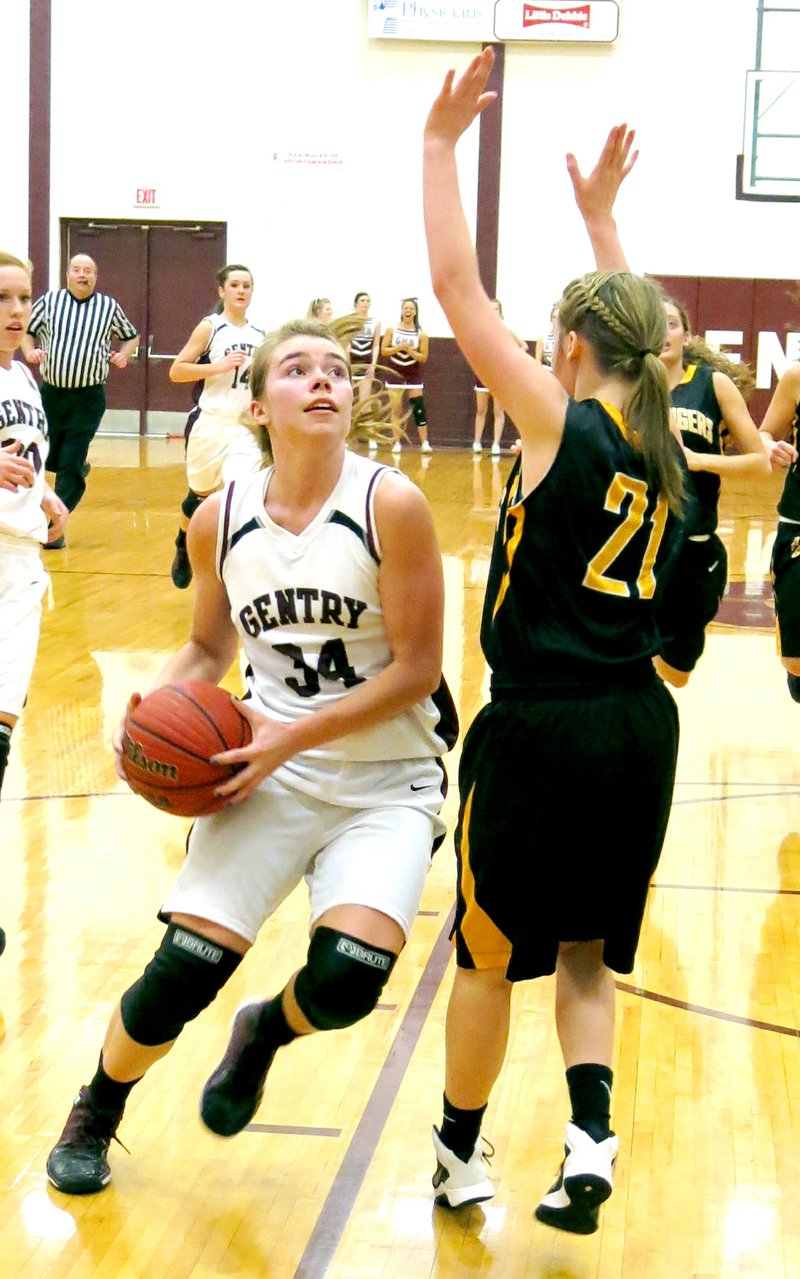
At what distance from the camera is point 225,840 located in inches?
114

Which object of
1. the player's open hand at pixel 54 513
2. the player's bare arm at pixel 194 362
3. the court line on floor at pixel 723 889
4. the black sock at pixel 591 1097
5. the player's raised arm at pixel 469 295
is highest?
the player's raised arm at pixel 469 295

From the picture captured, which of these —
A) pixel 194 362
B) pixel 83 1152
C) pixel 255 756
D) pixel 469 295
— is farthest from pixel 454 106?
pixel 194 362

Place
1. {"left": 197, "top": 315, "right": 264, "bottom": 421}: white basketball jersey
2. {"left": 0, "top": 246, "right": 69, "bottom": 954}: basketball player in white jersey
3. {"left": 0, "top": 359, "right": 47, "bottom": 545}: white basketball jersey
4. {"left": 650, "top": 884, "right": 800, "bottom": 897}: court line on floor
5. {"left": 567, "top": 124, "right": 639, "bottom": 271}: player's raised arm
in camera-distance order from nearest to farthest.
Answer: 1. {"left": 567, "top": 124, "right": 639, "bottom": 271}: player's raised arm
2. {"left": 0, "top": 246, "right": 69, "bottom": 954}: basketball player in white jersey
3. {"left": 0, "top": 359, "right": 47, "bottom": 545}: white basketball jersey
4. {"left": 650, "top": 884, "right": 800, "bottom": 897}: court line on floor
5. {"left": 197, "top": 315, "right": 264, "bottom": 421}: white basketball jersey

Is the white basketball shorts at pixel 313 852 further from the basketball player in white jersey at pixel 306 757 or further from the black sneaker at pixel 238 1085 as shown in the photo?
the black sneaker at pixel 238 1085

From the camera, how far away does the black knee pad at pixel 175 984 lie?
2.75 metres

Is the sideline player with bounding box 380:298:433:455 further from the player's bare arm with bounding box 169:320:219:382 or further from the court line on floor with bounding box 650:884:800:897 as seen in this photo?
the court line on floor with bounding box 650:884:800:897

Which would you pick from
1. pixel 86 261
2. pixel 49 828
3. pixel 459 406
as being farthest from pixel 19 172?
pixel 49 828

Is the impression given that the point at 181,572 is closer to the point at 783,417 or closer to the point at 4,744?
the point at 783,417

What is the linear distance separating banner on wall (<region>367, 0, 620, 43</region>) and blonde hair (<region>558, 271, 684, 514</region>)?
16311 mm

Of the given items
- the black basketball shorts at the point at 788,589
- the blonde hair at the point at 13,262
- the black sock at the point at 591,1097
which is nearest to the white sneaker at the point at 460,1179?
the black sock at the point at 591,1097

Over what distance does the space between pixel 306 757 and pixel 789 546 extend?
2916 mm

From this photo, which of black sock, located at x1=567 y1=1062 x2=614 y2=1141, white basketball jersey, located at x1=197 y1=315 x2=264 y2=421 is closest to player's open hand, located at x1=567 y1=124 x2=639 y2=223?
black sock, located at x1=567 y1=1062 x2=614 y2=1141

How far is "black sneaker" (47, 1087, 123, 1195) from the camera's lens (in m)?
2.87

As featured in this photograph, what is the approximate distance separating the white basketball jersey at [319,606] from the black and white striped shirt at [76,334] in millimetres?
8250
